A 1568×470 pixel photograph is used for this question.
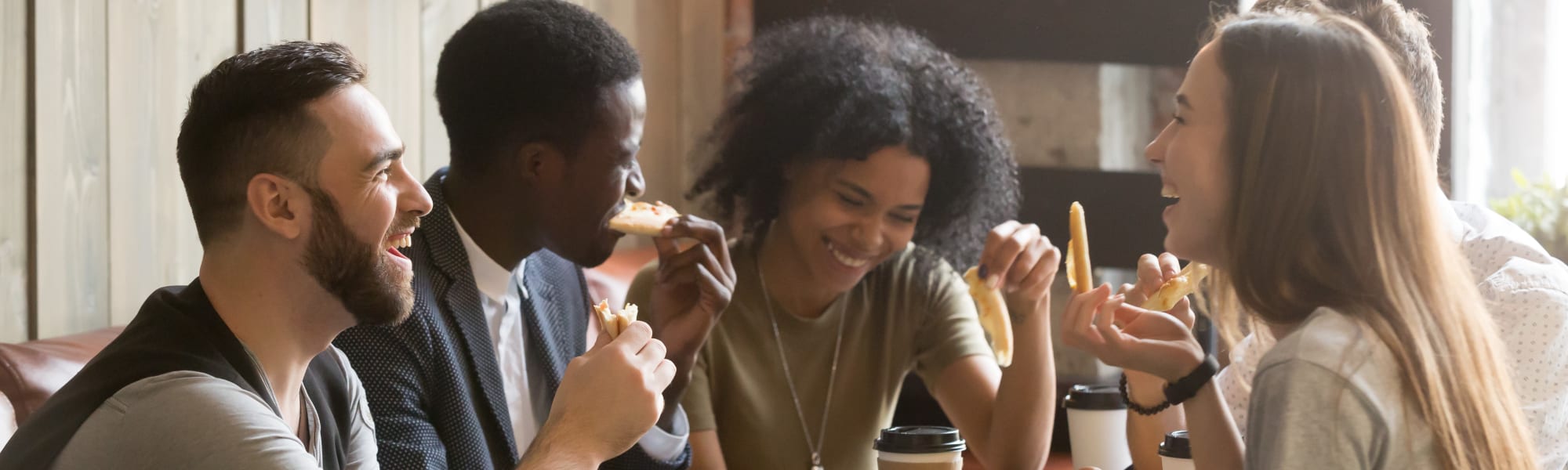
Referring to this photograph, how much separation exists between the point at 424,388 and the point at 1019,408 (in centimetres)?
107

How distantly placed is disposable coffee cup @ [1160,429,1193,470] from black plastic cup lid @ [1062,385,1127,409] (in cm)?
18

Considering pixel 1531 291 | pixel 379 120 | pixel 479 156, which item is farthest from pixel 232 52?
pixel 1531 291

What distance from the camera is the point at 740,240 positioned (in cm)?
275

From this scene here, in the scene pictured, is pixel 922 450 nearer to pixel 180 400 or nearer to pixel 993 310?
pixel 993 310

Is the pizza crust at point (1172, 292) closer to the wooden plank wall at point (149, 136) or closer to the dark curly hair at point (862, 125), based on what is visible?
the dark curly hair at point (862, 125)

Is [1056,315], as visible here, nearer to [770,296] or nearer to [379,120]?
[770,296]

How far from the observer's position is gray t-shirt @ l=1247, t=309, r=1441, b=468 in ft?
3.89

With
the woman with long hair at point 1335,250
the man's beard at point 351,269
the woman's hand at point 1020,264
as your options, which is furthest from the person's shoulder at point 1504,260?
the man's beard at point 351,269

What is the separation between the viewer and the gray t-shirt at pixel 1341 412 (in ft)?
3.89

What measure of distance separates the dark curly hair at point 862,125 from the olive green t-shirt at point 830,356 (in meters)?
0.13

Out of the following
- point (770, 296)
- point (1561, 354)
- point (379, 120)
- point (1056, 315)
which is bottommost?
point (1056, 315)

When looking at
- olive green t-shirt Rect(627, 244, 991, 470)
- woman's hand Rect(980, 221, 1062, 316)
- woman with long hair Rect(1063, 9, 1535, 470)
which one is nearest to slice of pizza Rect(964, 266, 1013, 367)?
woman's hand Rect(980, 221, 1062, 316)

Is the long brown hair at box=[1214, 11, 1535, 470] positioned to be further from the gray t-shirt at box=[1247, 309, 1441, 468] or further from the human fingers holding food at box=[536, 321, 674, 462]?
the human fingers holding food at box=[536, 321, 674, 462]

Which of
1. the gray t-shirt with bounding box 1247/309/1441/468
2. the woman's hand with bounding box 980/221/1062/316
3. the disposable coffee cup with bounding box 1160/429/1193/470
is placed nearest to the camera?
the gray t-shirt with bounding box 1247/309/1441/468
